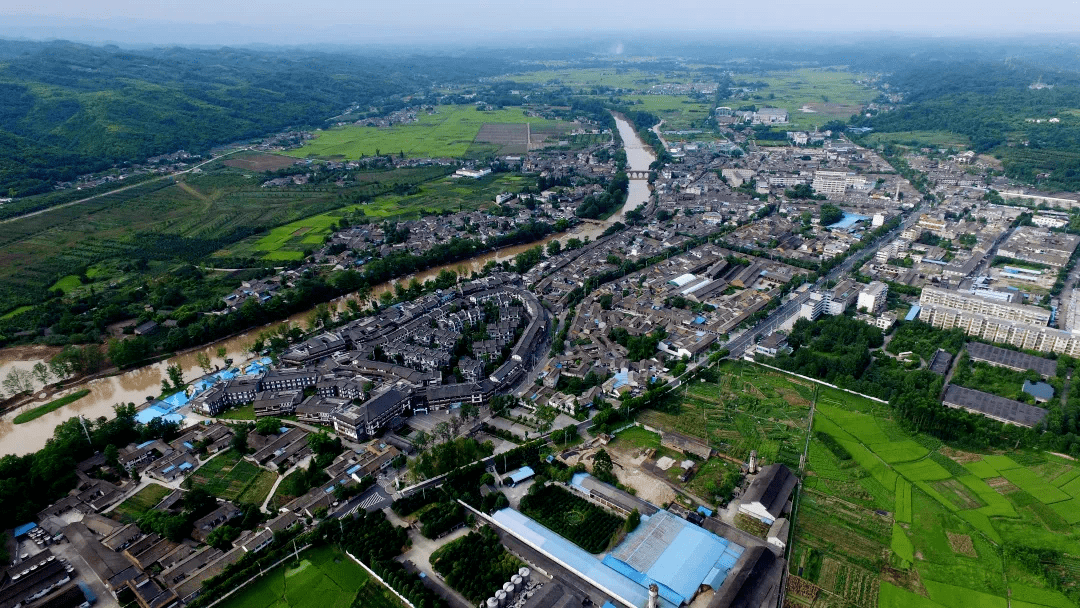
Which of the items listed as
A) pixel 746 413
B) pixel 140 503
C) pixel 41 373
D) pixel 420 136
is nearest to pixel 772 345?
pixel 746 413

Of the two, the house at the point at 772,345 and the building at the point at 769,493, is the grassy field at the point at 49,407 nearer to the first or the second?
the building at the point at 769,493

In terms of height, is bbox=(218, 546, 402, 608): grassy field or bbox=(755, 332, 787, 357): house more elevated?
bbox=(755, 332, 787, 357): house

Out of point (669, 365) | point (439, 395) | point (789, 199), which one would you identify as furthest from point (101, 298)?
point (789, 199)

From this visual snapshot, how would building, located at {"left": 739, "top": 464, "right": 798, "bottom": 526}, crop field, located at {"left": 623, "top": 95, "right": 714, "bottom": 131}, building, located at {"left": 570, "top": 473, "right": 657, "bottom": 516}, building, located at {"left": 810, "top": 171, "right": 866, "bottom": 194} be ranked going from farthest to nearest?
1. crop field, located at {"left": 623, "top": 95, "right": 714, "bottom": 131}
2. building, located at {"left": 810, "top": 171, "right": 866, "bottom": 194}
3. building, located at {"left": 570, "top": 473, "right": 657, "bottom": 516}
4. building, located at {"left": 739, "top": 464, "right": 798, "bottom": 526}

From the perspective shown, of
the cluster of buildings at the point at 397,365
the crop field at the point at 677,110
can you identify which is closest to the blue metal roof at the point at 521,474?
the cluster of buildings at the point at 397,365

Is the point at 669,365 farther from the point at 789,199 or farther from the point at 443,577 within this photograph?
the point at 789,199

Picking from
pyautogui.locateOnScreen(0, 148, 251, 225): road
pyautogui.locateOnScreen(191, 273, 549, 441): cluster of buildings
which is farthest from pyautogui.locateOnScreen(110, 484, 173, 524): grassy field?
pyautogui.locateOnScreen(0, 148, 251, 225): road

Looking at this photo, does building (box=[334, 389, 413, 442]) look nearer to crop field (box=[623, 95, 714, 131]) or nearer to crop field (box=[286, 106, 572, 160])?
crop field (box=[286, 106, 572, 160])

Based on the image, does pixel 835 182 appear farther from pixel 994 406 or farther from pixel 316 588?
pixel 316 588

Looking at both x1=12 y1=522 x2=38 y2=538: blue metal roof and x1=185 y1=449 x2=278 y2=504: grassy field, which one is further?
x1=185 y1=449 x2=278 y2=504: grassy field
